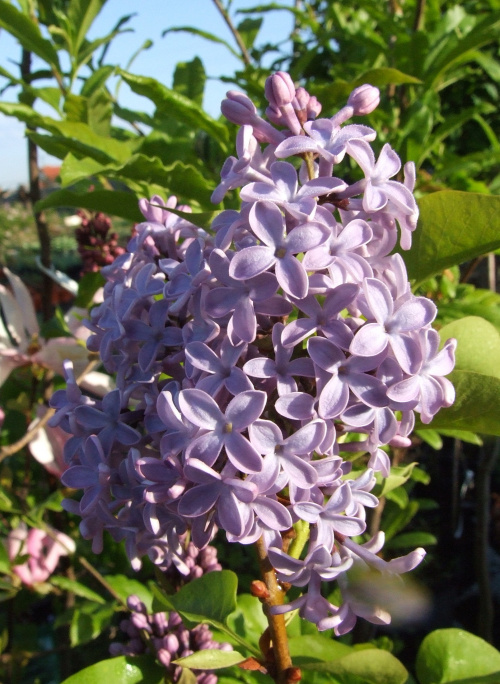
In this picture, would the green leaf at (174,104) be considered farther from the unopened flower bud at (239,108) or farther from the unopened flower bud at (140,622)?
the unopened flower bud at (140,622)

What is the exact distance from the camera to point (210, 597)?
0.69 meters

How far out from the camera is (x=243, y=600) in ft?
3.74

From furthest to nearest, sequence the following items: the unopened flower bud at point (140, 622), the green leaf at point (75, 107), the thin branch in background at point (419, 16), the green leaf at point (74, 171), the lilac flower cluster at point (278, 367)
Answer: the thin branch in background at point (419, 16)
the green leaf at point (75, 107)
the unopened flower bud at point (140, 622)
the green leaf at point (74, 171)
the lilac flower cluster at point (278, 367)

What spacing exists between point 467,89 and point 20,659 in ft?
9.37

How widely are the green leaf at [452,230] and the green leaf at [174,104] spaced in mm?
535

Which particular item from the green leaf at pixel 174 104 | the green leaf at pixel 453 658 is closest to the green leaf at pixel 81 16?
the green leaf at pixel 174 104

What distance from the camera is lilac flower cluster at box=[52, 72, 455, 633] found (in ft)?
1.74

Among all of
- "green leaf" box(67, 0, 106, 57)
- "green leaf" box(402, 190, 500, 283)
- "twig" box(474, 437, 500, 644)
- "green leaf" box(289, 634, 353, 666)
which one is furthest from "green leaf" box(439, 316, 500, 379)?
"twig" box(474, 437, 500, 644)

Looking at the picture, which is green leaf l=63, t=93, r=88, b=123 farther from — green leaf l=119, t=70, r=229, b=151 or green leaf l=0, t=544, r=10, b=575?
green leaf l=0, t=544, r=10, b=575

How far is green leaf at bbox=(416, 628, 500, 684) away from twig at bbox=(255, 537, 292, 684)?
0.25 meters

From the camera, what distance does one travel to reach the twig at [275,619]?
2.11 ft

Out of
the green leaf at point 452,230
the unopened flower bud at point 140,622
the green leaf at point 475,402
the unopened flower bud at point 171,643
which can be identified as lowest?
the unopened flower bud at point 140,622

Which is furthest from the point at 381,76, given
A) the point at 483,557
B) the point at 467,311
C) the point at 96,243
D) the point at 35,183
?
the point at 483,557

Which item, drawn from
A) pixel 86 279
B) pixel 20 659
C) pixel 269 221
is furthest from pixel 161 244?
pixel 20 659
